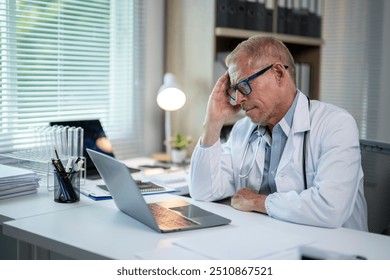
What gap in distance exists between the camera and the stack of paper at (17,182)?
1942mm

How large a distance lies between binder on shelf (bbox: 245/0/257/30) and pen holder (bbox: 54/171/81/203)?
1.53 metres

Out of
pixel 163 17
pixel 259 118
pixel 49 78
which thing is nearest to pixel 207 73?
pixel 163 17

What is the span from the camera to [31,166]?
2240 millimetres

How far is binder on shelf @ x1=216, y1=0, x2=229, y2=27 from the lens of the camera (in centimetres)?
291

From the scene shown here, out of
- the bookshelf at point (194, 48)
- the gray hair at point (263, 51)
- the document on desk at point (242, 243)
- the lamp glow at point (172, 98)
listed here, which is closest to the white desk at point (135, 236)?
the document on desk at point (242, 243)

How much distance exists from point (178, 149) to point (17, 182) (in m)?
1.11

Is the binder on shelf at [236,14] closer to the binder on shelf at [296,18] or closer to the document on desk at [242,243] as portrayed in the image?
the binder on shelf at [296,18]

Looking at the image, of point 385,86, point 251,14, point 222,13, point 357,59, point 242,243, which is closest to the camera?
point 242,243

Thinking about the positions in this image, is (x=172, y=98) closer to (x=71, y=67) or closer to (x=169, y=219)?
(x=71, y=67)

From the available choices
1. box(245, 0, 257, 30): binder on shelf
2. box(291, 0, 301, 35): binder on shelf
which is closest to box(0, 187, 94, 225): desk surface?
box(245, 0, 257, 30): binder on shelf

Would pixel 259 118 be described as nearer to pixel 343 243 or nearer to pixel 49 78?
pixel 343 243

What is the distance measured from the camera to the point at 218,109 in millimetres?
2152

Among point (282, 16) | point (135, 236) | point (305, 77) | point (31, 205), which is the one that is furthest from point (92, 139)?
point (305, 77)

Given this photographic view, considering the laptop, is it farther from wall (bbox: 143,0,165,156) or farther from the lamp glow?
wall (bbox: 143,0,165,156)
